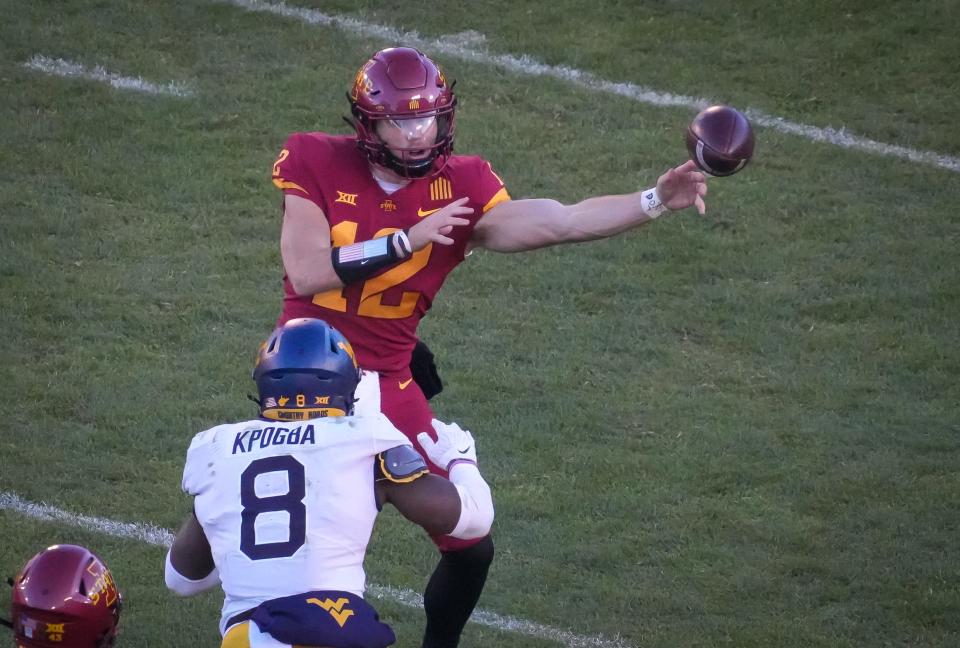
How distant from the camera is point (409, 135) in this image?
4836mm

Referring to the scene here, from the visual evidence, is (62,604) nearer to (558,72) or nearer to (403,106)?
(403,106)

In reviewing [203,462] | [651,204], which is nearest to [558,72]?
[651,204]

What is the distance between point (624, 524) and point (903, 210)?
3752 mm

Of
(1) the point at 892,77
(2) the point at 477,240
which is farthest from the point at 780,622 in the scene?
(1) the point at 892,77

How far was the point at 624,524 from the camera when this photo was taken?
20.6ft

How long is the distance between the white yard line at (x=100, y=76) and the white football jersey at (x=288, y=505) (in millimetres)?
6688

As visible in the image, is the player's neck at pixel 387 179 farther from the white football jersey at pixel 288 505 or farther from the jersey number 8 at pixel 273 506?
the jersey number 8 at pixel 273 506

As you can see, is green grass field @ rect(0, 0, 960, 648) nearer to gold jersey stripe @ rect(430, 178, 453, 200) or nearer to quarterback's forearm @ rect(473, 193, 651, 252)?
quarterback's forearm @ rect(473, 193, 651, 252)

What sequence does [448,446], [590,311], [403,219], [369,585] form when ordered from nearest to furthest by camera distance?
[448,446]
[403,219]
[369,585]
[590,311]

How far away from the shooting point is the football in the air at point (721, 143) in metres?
4.76

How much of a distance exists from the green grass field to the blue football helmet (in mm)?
1910

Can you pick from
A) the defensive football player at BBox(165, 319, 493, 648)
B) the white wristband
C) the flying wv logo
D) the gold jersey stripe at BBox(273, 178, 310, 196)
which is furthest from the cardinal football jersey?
the flying wv logo

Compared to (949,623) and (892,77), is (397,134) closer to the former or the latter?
(949,623)

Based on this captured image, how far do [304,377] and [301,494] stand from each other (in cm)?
32
